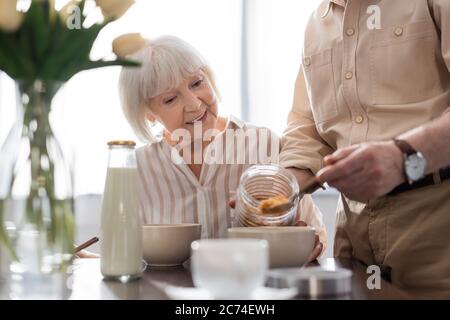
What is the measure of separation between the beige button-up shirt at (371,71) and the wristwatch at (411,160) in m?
0.20

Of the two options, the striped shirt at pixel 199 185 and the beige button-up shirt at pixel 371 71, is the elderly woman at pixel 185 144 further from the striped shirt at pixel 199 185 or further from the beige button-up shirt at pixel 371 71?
the beige button-up shirt at pixel 371 71

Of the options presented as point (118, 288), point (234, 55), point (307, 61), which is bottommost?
point (118, 288)

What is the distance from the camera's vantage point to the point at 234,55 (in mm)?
2898

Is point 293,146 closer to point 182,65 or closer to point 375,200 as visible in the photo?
point 375,200

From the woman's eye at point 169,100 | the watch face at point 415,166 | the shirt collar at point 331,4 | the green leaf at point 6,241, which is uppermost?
the shirt collar at point 331,4

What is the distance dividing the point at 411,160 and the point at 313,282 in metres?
0.39

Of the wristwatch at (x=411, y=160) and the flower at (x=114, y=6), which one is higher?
the flower at (x=114, y=6)

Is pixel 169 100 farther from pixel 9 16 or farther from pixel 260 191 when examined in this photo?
pixel 9 16

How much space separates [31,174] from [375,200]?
0.74m

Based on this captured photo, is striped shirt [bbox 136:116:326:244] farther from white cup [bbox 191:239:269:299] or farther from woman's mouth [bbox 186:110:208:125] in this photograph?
white cup [bbox 191:239:269:299]

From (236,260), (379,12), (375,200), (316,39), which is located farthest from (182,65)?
(236,260)

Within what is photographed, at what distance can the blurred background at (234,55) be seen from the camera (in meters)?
2.83

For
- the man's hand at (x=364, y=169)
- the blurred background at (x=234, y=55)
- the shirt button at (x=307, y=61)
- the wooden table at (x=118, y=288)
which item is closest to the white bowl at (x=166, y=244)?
the wooden table at (x=118, y=288)

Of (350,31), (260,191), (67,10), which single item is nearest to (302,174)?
(260,191)
